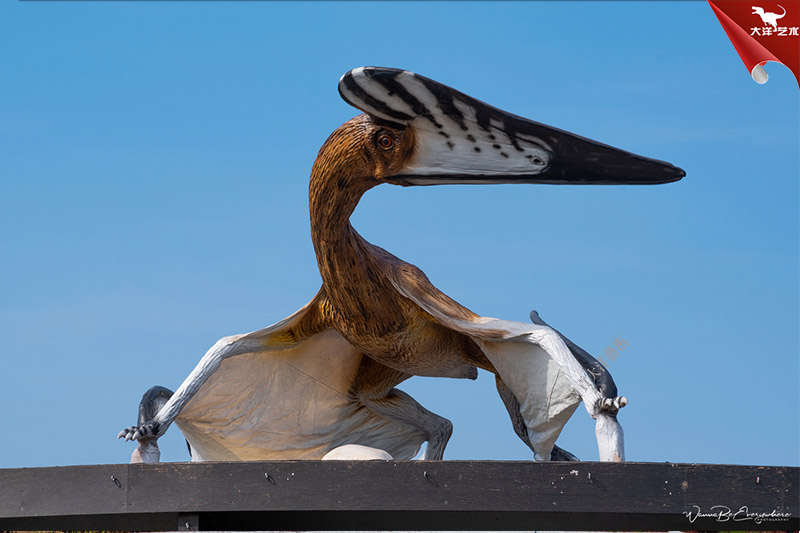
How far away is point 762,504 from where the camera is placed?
6.50m

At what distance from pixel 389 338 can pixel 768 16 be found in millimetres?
3807

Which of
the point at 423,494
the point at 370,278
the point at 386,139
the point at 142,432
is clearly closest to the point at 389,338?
the point at 370,278

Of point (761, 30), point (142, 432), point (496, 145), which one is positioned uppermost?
point (761, 30)

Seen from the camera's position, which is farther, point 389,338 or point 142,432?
point 389,338

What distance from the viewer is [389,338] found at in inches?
334

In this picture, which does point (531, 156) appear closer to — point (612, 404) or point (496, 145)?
point (496, 145)

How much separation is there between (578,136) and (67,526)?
4378 millimetres

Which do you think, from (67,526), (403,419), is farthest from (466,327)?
(67,526)

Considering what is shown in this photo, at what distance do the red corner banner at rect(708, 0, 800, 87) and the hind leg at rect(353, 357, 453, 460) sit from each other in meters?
3.72

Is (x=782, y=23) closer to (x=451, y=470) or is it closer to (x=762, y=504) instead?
(x=762, y=504)

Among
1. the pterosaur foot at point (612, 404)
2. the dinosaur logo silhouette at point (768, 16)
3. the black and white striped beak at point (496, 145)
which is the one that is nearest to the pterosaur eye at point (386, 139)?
the black and white striped beak at point (496, 145)

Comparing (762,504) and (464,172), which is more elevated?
(464,172)

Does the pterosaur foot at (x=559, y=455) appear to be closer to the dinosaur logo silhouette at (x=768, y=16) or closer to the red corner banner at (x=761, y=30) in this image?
the red corner banner at (x=761, y=30)

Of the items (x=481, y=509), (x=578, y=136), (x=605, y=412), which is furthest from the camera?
(x=578, y=136)
